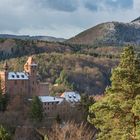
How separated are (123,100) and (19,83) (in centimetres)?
6250

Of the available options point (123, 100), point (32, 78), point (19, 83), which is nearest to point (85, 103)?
point (19, 83)

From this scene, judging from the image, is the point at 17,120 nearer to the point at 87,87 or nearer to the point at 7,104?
the point at 7,104

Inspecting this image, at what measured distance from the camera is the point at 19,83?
83.9 m

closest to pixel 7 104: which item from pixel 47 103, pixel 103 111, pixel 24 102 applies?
pixel 24 102

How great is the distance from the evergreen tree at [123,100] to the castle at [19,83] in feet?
195

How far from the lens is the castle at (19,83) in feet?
271

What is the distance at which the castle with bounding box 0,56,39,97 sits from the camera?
3258 inches

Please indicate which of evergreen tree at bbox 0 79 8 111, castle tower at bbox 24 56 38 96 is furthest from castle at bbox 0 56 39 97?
evergreen tree at bbox 0 79 8 111

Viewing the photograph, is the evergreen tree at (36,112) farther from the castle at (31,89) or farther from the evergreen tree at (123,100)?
the evergreen tree at (123,100)

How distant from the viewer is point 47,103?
8319 centimetres

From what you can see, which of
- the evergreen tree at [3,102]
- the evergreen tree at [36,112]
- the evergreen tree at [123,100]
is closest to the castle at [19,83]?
the evergreen tree at [3,102]

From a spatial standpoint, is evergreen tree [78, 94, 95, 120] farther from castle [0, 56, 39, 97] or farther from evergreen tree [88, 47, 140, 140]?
evergreen tree [88, 47, 140, 140]

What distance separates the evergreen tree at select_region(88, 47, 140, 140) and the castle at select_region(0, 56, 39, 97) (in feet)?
195

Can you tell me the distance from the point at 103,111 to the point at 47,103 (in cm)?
6114
